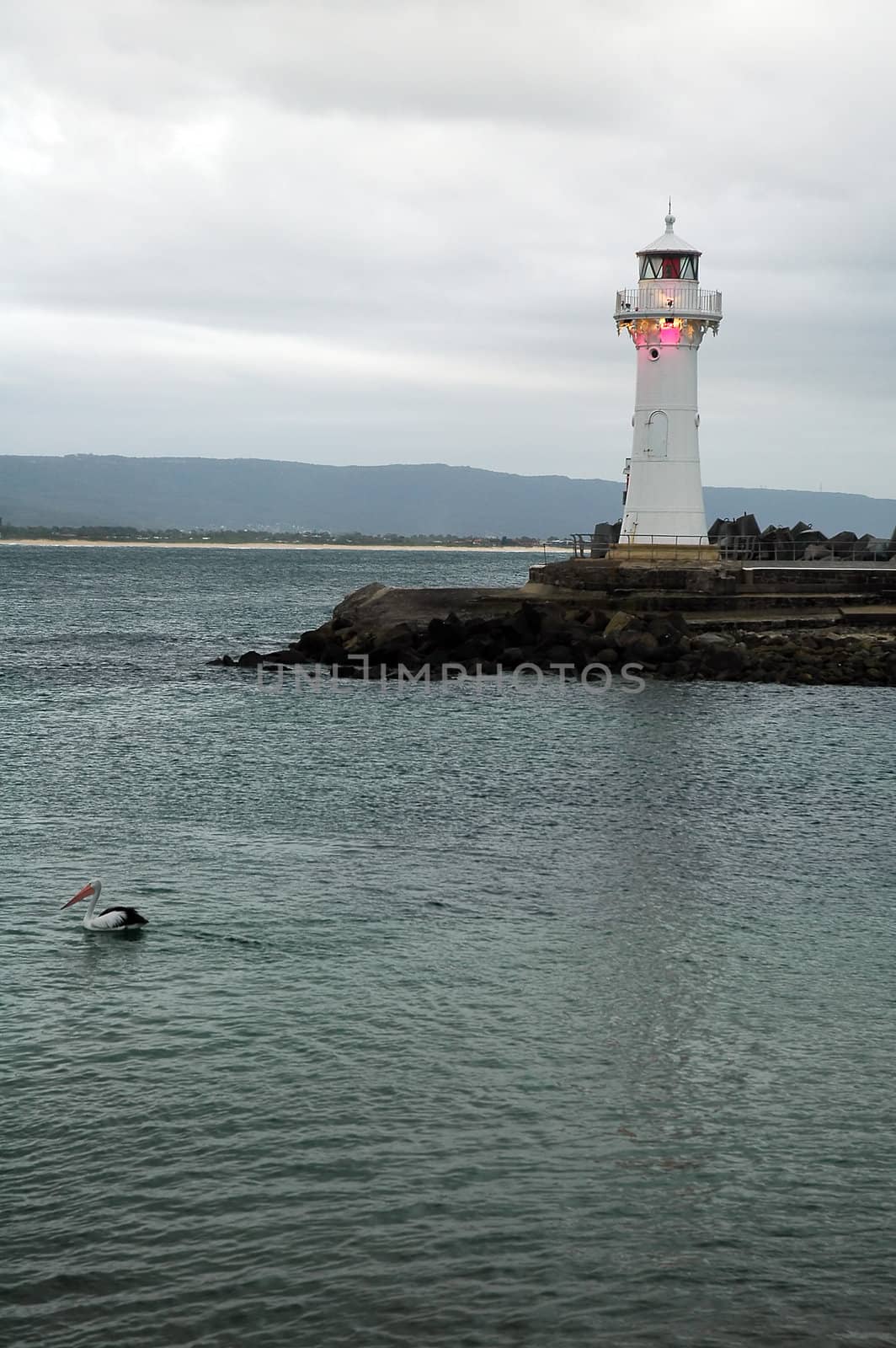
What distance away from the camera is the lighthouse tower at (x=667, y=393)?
4481 cm

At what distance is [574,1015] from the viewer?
12312 millimetres

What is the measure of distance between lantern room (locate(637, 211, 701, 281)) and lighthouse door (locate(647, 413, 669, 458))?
4.35 metres

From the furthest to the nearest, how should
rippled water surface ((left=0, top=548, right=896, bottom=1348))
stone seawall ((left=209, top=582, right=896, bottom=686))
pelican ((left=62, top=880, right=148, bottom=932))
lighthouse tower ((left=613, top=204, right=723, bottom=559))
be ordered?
lighthouse tower ((left=613, top=204, right=723, bottom=559)), stone seawall ((left=209, top=582, right=896, bottom=686)), pelican ((left=62, top=880, right=148, bottom=932)), rippled water surface ((left=0, top=548, right=896, bottom=1348))

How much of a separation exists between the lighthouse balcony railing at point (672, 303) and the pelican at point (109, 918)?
34223 millimetres

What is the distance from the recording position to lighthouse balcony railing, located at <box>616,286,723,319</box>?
4472cm

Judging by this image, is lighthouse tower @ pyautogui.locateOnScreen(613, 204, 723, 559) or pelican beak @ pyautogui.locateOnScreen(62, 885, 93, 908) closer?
pelican beak @ pyautogui.locateOnScreen(62, 885, 93, 908)

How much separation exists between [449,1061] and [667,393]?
118ft

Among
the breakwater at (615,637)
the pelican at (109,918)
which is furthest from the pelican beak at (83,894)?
the breakwater at (615,637)

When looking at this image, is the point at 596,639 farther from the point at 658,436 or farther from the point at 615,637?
the point at 658,436

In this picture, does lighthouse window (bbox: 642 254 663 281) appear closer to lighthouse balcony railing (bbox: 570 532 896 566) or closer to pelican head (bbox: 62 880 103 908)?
lighthouse balcony railing (bbox: 570 532 896 566)

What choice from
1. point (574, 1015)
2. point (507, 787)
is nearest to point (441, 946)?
point (574, 1015)

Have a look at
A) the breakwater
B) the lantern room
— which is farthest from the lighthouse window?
the breakwater

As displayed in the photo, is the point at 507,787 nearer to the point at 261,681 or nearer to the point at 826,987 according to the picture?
the point at 826,987

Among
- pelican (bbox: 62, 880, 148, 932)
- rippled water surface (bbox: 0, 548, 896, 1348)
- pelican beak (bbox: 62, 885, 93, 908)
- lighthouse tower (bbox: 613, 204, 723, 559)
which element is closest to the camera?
rippled water surface (bbox: 0, 548, 896, 1348)
